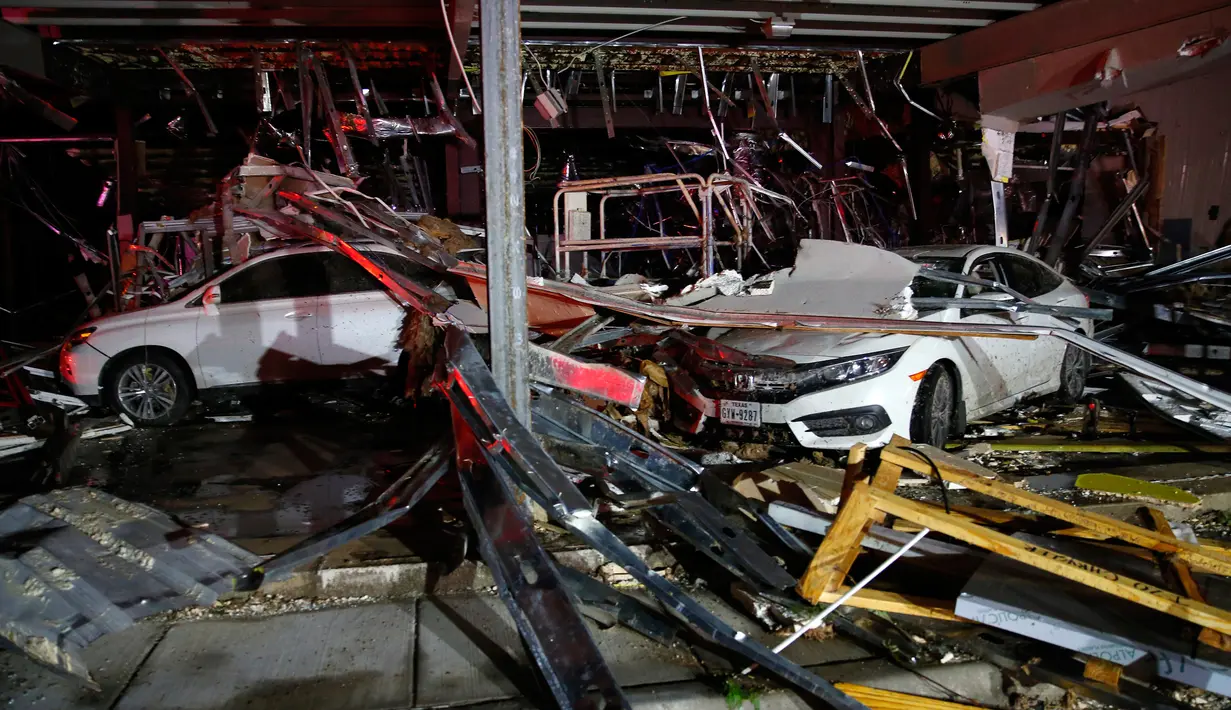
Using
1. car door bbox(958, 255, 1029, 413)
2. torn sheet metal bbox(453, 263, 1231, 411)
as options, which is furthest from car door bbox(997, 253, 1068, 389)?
torn sheet metal bbox(453, 263, 1231, 411)

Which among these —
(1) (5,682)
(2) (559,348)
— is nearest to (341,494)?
(2) (559,348)

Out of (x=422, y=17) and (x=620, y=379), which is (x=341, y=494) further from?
(x=422, y=17)

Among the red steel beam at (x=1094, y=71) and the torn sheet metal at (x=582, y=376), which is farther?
the red steel beam at (x=1094, y=71)

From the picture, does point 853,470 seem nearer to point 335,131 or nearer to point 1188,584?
point 1188,584

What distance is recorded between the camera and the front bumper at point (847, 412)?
5156 millimetres

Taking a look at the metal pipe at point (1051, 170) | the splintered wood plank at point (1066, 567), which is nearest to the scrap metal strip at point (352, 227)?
the splintered wood plank at point (1066, 567)

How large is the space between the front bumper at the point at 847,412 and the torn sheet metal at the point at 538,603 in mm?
2368

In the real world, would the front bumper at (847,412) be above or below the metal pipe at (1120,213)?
below

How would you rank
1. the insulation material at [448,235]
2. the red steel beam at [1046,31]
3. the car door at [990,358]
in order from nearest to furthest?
the car door at [990,358]
the insulation material at [448,235]
the red steel beam at [1046,31]

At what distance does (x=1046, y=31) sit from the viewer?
8117 millimetres

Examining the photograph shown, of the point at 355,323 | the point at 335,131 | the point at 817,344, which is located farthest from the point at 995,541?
the point at 335,131

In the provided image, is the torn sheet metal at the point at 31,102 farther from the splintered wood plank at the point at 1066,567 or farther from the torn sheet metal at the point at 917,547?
the splintered wood plank at the point at 1066,567

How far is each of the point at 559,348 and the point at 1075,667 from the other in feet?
10.4

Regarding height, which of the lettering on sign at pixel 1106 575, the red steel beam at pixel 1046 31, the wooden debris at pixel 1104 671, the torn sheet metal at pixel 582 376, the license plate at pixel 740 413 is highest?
the red steel beam at pixel 1046 31
